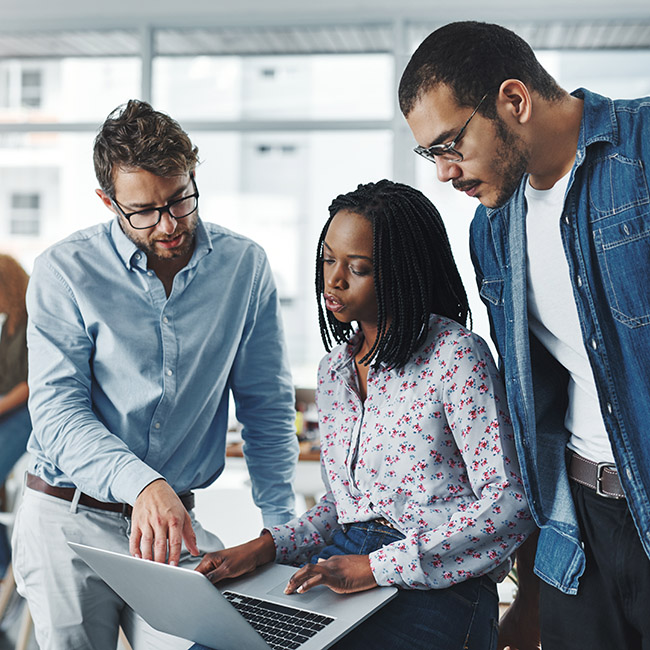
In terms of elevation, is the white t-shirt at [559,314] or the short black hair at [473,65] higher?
the short black hair at [473,65]

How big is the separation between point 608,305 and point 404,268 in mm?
375

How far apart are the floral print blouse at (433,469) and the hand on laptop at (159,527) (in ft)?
0.66

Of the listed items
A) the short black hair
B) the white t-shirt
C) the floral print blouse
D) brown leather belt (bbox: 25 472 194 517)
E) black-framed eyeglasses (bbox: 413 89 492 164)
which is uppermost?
the short black hair

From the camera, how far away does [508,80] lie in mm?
1185

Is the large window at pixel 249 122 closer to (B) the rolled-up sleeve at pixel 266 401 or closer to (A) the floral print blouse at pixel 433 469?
(B) the rolled-up sleeve at pixel 266 401

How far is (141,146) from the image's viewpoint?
1.53 metres

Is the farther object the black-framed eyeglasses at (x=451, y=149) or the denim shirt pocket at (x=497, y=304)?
the denim shirt pocket at (x=497, y=304)

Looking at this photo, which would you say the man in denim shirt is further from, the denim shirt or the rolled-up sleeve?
the rolled-up sleeve

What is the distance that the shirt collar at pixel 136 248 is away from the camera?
1632 mm

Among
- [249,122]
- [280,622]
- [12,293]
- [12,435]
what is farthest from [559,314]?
[249,122]

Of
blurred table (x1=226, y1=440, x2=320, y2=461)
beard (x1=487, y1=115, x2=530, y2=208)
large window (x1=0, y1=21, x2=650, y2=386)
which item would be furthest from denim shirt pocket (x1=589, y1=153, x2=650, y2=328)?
large window (x1=0, y1=21, x2=650, y2=386)

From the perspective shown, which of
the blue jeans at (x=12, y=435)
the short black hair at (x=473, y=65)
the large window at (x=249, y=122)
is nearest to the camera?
the short black hair at (x=473, y=65)

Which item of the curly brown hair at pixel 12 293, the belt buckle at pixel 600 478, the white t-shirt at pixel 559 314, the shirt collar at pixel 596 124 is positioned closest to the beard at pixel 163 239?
the white t-shirt at pixel 559 314

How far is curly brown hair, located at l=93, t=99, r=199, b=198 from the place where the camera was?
1.53m
